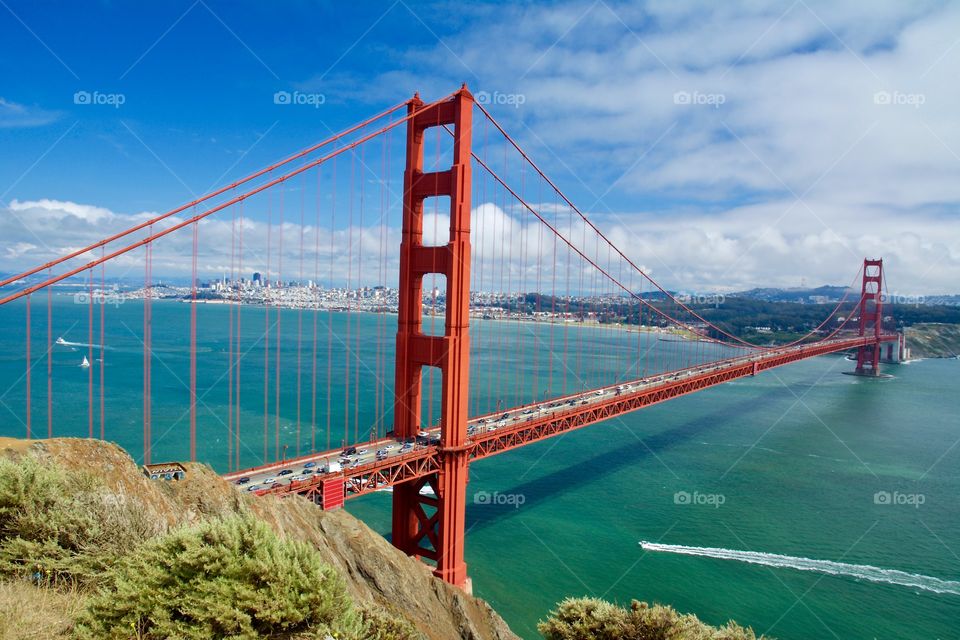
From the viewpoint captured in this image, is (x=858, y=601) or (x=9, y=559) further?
(x=858, y=601)

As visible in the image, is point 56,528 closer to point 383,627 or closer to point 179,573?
point 179,573

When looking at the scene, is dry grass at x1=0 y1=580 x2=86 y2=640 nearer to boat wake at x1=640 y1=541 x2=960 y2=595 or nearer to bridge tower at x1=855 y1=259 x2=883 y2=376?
boat wake at x1=640 y1=541 x2=960 y2=595

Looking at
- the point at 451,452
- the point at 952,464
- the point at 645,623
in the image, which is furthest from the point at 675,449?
the point at 645,623

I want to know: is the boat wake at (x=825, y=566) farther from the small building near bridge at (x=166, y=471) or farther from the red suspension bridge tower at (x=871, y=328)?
the red suspension bridge tower at (x=871, y=328)

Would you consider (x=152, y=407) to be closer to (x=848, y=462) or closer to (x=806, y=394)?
(x=848, y=462)

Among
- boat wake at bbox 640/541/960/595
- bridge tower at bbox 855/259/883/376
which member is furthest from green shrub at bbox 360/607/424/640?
bridge tower at bbox 855/259/883/376

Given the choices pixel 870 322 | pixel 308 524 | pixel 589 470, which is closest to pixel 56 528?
pixel 308 524
